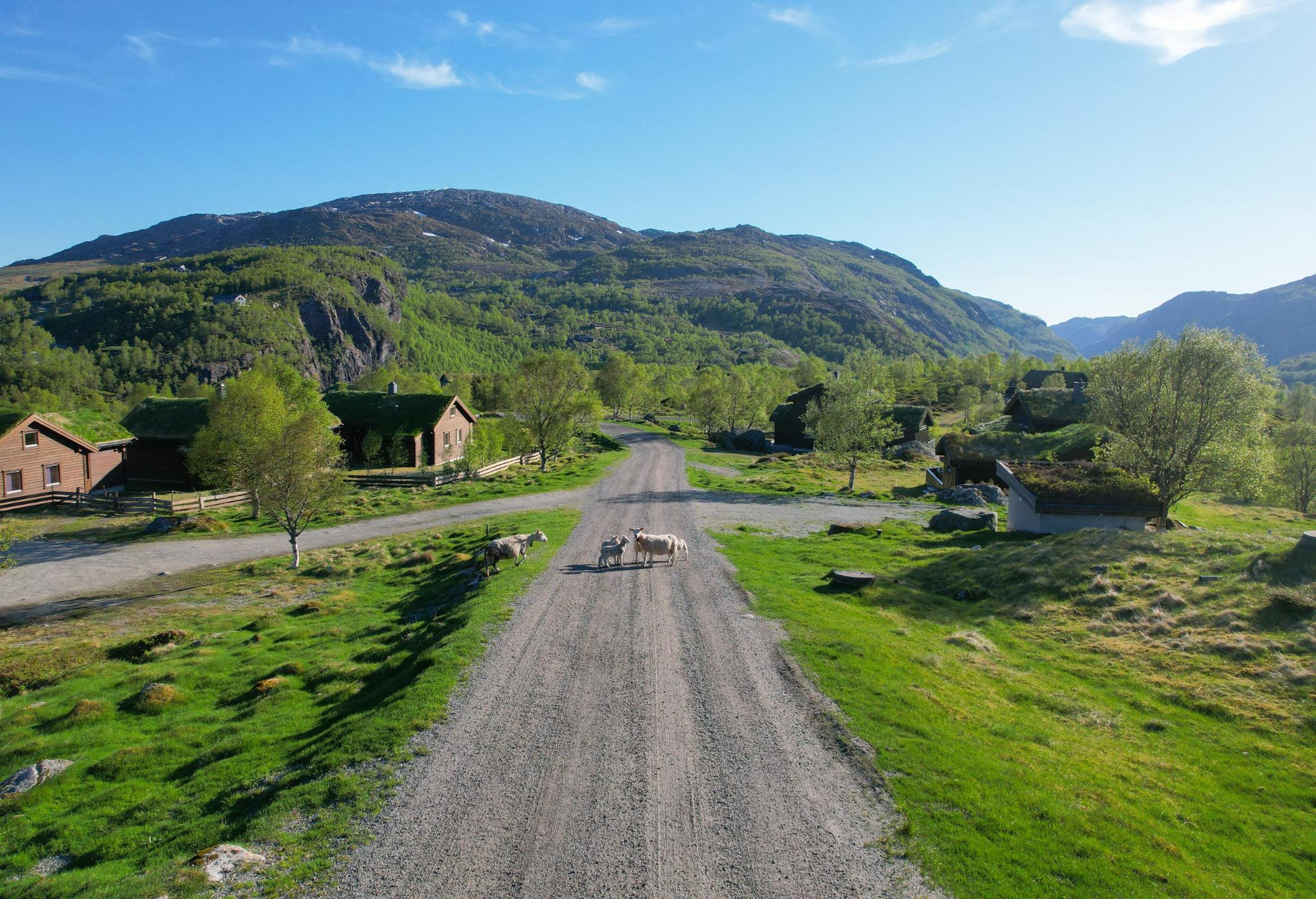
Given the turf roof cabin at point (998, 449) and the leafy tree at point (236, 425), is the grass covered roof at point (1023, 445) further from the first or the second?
the leafy tree at point (236, 425)

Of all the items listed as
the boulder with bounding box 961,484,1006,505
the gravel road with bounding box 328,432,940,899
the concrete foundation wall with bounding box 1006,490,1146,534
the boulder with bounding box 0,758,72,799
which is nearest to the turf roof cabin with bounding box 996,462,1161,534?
the concrete foundation wall with bounding box 1006,490,1146,534

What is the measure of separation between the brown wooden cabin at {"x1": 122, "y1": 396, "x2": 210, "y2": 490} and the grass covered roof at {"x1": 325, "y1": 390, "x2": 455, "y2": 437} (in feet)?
37.8

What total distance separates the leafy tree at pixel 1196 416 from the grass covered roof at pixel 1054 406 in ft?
86.9

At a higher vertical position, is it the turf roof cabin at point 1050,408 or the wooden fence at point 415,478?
the turf roof cabin at point 1050,408

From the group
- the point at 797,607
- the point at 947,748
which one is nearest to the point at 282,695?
the point at 797,607

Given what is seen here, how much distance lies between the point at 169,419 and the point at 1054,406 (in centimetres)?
8057

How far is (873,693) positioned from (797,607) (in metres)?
5.94

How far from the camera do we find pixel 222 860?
902 centimetres

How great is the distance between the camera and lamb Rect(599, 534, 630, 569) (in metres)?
24.4

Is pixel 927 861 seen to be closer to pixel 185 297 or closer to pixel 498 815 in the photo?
pixel 498 815

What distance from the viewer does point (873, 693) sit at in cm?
1420

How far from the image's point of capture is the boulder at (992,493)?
150ft

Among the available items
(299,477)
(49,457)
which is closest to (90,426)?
(49,457)

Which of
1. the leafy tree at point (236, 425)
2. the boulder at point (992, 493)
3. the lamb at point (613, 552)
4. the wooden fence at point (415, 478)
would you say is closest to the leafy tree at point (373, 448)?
the wooden fence at point (415, 478)
